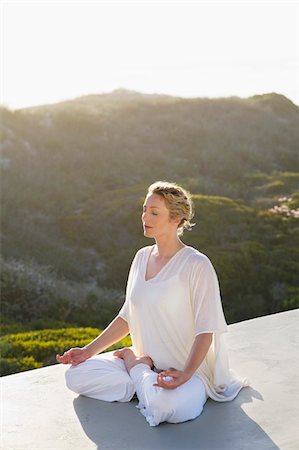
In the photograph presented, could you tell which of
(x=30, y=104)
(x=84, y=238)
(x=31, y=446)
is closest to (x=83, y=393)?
(x=31, y=446)

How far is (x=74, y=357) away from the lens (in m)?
4.01

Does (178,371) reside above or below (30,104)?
below

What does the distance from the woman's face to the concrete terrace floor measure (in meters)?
0.86

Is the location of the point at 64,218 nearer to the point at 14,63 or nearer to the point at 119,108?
the point at 14,63

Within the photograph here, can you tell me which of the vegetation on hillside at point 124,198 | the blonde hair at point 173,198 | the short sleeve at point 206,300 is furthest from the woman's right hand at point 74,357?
the vegetation on hillside at point 124,198

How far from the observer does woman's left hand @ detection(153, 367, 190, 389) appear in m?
3.47

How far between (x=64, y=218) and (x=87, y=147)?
5515mm

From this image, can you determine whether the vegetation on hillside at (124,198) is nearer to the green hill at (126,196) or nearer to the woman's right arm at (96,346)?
the green hill at (126,196)

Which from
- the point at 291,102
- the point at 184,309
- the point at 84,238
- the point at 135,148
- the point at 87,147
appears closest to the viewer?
the point at 184,309

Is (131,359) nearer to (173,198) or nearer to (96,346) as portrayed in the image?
(96,346)

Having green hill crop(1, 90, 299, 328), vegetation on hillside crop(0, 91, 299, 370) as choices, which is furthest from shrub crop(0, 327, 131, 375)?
green hill crop(1, 90, 299, 328)

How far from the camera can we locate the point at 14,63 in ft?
50.4

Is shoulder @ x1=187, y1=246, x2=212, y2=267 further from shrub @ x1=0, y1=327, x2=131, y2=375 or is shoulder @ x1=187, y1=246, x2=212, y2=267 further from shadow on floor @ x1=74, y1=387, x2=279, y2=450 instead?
shrub @ x1=0, y1=327, x2=131, y2=375

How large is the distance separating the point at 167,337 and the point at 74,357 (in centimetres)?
54
